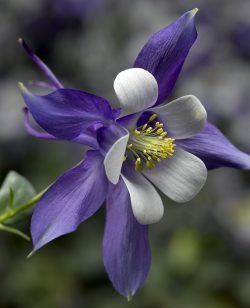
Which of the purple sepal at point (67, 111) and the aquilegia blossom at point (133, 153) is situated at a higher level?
the purple sepal at point (67, 111)

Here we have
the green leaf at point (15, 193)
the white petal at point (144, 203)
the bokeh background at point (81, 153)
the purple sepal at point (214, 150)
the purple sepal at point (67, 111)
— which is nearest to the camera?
the purple sepal at point (67, 111)

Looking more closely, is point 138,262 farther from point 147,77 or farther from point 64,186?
point 147,77

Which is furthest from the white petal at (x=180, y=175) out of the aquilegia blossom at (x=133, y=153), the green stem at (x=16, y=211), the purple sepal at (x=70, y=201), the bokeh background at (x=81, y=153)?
the bokeh background at (x=81, y=153)

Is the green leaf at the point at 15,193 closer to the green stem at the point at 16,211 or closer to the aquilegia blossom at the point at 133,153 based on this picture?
the green stem at the point at 16,211

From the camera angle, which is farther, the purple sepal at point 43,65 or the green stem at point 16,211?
the green stem at point 16,211

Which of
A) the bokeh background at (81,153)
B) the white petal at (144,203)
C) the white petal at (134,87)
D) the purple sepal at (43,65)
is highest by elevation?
the purple sepal at (43,65)

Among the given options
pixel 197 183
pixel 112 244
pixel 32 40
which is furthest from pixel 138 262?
pixel 32 40

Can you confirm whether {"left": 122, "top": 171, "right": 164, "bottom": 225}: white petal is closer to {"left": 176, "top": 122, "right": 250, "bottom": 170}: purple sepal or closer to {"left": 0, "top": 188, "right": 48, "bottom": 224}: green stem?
{"left": 176, "top": 122, "right": 250, "bottom": 170}: purple sepal

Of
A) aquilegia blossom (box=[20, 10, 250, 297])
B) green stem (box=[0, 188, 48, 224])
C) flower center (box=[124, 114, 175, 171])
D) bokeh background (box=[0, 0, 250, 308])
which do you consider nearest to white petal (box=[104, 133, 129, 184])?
aquilegia blossom (box=[20, 10, 250, 297])
